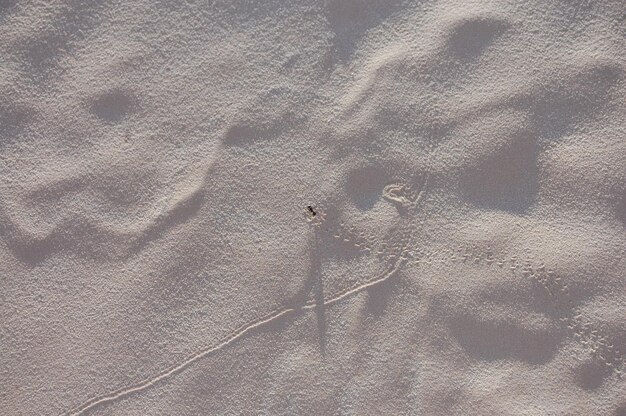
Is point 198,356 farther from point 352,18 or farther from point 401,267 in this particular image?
point 352,18

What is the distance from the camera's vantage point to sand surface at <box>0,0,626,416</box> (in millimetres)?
2352

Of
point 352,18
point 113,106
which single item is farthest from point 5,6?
point 352,18

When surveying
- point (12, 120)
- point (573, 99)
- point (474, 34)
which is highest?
point (474, 34)

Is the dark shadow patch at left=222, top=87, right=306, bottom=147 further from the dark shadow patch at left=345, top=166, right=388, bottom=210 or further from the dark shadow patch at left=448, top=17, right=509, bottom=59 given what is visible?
the dark shadow patch at left=448, top=17, right=509, bottom=59

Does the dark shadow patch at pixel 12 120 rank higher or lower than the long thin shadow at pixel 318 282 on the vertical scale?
higher

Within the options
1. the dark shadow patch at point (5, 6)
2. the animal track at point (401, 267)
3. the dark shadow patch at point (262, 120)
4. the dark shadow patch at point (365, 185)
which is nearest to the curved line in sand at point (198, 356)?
the animal track at point (401, 267)

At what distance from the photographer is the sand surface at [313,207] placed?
235 cm

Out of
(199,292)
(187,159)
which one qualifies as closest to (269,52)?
(187,159)

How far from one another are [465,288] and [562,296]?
35 cm

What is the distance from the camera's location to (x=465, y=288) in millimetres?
2357

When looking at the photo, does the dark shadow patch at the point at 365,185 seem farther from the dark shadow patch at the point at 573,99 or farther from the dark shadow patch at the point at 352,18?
the dark shadow patch at the point at 573,99

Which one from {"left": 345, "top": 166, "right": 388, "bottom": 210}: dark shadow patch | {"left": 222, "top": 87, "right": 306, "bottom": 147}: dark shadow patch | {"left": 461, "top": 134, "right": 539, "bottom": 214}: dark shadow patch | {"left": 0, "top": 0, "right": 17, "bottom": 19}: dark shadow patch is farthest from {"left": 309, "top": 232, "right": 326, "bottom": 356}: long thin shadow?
{"left": 0, "top": 0, "right": 17, "bottom": 19}: dark shadow patch

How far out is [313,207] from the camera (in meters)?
2.39

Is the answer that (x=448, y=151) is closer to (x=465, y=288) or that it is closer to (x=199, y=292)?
(x=465, y=288)
